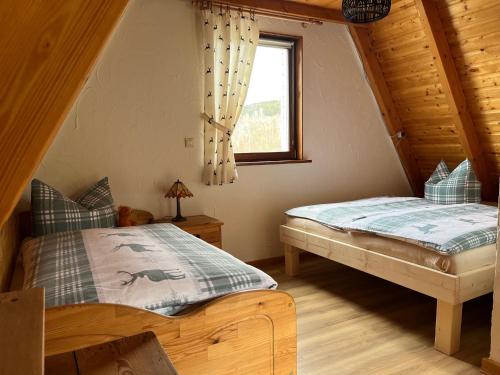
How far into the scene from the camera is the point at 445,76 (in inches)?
133

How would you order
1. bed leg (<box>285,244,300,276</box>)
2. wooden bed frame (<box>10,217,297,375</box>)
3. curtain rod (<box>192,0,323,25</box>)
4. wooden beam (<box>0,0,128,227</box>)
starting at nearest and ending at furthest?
wooden beam (<box>0,0,128,227</box>) < wooden bed frame (<box>10,217,297,375</box>) < curtain rod (<box>192,0,323,25</box>) < bed leg (<box>285,244,300,276</box>)

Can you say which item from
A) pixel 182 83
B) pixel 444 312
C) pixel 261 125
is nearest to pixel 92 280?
pixel 444 312

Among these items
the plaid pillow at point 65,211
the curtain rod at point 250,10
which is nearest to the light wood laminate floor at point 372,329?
the plaid pillow at point 65,211

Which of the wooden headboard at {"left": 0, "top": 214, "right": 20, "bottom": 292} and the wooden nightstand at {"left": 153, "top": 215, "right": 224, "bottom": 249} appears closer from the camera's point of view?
the wooden headboard at {"left": 0, "top": 214, "right": 20, "bottom": 292}

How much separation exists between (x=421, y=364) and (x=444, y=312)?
1.04 ft

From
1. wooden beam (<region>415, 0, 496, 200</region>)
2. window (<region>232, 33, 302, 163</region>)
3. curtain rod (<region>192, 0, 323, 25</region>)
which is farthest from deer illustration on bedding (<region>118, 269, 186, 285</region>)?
wooden beam (<region>415, 0, 496, 200</region>)

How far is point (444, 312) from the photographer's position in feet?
6.98

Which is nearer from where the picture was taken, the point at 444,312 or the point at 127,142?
the point at 444,312

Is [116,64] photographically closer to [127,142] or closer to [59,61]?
[127,142]

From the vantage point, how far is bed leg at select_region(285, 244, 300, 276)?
3416 millimetres

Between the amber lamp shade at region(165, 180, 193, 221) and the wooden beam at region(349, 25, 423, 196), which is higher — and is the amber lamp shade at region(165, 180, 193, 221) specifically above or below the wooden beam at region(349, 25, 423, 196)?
below

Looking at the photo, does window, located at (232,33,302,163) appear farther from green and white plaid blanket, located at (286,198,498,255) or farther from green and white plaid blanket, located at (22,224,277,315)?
green and white plaid blanket, located at (22,224,277,315)

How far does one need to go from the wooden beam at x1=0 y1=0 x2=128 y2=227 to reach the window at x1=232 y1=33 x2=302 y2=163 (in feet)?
9.80

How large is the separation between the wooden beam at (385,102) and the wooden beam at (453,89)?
708mm
